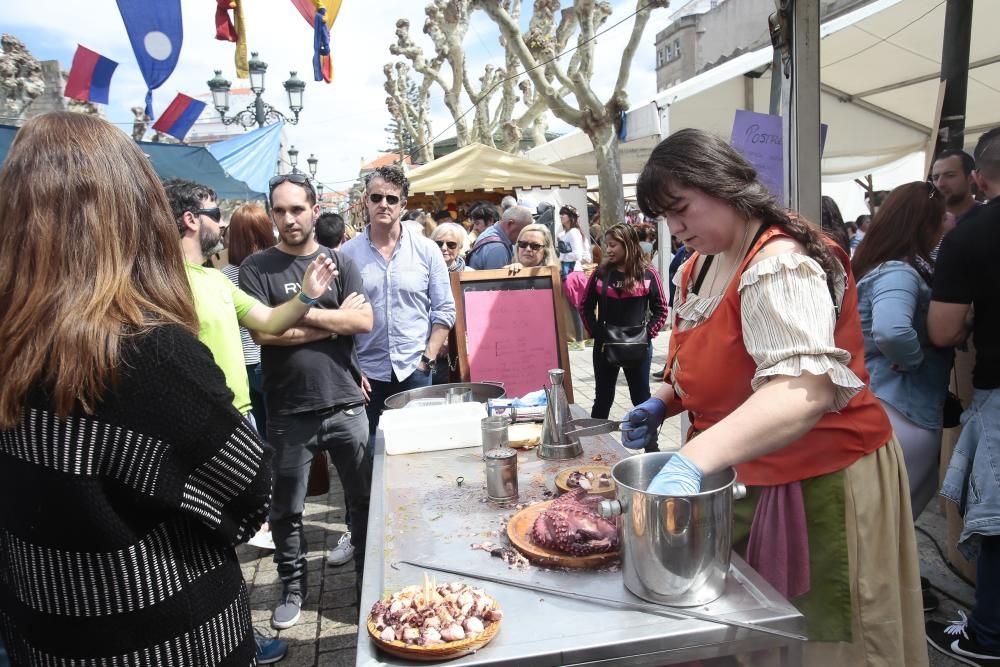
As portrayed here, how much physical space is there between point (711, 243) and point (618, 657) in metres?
1.02

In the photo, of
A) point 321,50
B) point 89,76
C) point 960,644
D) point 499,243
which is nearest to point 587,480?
point 960,644

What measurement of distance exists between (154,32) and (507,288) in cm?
315

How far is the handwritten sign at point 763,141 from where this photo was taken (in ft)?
9.23

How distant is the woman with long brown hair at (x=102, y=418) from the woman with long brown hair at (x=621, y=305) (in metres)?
3.90

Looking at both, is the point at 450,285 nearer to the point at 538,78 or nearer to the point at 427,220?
the point at 427,220

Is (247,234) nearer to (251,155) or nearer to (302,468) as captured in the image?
(302,468)

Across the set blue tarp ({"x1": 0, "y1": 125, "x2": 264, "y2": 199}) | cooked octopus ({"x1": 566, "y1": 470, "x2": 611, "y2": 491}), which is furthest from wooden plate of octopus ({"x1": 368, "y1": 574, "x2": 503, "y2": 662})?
blue tarp ({"x1": 0, "y1": 125, "x2": 264, "y2": 199})

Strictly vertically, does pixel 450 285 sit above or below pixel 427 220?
below

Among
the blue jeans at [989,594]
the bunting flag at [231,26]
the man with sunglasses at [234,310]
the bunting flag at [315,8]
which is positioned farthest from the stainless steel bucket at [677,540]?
the bunting flag at [231,26]

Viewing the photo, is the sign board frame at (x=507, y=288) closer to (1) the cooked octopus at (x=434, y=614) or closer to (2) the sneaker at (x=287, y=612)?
(2) the sneaker at (x=287, y=612)

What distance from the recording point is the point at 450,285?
3619 millimetres

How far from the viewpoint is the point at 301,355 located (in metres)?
2.88

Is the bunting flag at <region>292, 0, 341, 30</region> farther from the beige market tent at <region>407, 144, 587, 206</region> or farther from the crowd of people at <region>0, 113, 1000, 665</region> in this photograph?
the beige market tent at <region>407, 144, 587, 206</region>

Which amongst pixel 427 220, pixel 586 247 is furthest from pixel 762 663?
pixel 586 247
